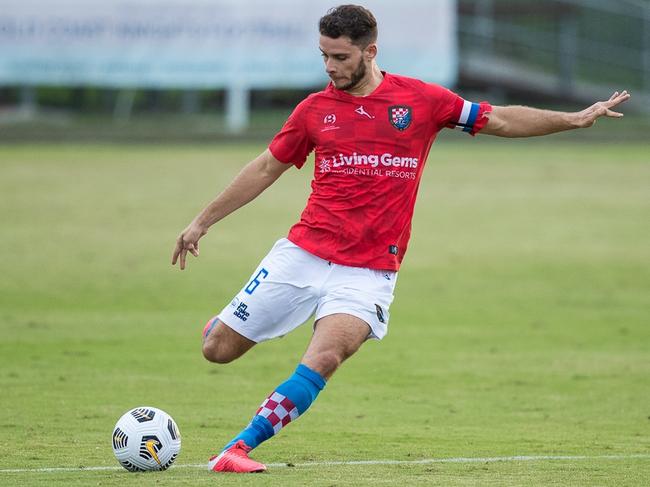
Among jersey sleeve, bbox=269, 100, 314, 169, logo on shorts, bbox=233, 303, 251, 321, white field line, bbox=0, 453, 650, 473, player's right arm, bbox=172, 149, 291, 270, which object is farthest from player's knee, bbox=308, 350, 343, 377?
jersey sleeve, bbox=269, 100, 314, 169

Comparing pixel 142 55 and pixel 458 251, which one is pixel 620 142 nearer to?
pixel 142 55

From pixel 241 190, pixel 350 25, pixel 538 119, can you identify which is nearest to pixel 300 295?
pixel 241 190

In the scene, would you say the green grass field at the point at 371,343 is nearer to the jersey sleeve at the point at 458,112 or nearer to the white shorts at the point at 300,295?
the white shorts at the point at 300,295

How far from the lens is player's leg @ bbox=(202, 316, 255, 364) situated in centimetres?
844

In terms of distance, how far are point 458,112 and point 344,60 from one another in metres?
0.86

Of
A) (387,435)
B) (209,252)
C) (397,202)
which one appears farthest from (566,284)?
(397,202)

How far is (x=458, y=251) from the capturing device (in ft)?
78.2

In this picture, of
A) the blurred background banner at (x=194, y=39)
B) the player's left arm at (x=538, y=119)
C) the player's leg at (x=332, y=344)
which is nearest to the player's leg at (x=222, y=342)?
the player's leg at (x=332, y=344)

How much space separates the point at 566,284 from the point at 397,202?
1284cm

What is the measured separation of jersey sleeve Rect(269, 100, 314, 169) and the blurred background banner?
28.8 meters

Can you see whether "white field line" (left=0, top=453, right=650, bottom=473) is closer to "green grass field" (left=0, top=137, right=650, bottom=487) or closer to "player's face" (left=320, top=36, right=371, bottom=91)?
"green grass field" (left=0, top=137, right=650, bottom=487)

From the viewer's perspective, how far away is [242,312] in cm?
837

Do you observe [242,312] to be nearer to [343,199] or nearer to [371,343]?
[343,199]

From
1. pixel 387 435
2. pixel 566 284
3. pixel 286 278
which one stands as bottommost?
pixel 566 284
